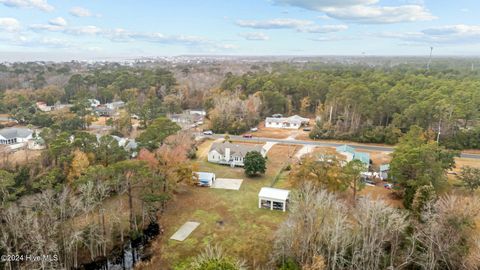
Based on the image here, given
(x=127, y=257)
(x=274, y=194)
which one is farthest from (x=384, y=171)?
(x=127, y=257)

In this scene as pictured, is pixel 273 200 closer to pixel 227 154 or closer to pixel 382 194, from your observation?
pixel 382 194

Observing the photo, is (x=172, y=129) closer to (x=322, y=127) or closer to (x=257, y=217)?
(x=257, y=217)

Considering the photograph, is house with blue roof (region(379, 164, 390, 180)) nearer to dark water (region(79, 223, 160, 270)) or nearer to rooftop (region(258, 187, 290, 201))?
rooftop (region(258, 187, 290, 201))

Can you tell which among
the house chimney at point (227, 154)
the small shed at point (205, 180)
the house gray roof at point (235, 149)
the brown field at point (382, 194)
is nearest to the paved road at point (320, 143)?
the house gray roof at point (235, 149)

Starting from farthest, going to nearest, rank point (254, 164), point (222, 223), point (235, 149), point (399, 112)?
point (399, 112), point (235, 149), point (254, 164), point (222, 223)

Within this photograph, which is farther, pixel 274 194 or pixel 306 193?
pixel 274 194

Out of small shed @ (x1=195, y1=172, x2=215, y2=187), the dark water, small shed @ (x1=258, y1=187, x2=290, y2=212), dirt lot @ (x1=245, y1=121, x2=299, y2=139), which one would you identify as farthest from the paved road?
the dark water
